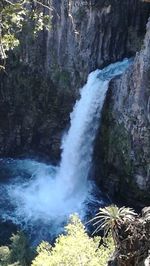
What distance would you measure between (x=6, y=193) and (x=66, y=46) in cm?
719

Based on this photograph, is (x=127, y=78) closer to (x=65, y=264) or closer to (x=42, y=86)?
(x=42, y=86)

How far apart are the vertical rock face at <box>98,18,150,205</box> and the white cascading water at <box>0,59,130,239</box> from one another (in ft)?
2.97

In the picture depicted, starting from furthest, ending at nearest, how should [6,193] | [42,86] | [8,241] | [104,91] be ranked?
[42,86] < [6,193] < [104,91] < [8,241]

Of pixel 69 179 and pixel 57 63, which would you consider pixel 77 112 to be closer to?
pixel 57 63

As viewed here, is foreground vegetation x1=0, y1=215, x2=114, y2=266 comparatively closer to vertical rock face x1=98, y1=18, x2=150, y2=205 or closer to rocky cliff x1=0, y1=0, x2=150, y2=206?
vertical rock face x1=98, y1=18, x2=150, y2=205

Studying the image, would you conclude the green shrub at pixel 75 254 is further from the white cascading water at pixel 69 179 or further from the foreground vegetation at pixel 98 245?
the white cascading water at pixel 69 179

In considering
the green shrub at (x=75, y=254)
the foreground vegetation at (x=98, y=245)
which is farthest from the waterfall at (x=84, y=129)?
the green shrub at (x=75, y=254)

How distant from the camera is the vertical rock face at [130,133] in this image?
60.9 ft

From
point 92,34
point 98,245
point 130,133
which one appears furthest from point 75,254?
point 92,34

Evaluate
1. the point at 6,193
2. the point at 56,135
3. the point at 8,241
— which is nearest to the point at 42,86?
the point at 56,135

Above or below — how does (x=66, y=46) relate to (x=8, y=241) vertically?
above

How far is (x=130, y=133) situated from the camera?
19531 millimetres

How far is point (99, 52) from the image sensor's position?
22.8 meters

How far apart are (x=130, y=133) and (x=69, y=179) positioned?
479cm
